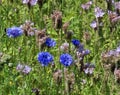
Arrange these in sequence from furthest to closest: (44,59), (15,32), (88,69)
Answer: (15,32), (88,69), (44,59)

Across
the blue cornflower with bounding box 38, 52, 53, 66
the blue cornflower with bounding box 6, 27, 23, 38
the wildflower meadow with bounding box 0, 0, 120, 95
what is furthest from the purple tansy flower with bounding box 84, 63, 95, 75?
the blue cornflower with bounding box 6, 27, 23, 38

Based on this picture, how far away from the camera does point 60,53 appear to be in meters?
3.31

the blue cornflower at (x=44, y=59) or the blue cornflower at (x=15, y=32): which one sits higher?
the blue cornflower at (x=15, y=32)

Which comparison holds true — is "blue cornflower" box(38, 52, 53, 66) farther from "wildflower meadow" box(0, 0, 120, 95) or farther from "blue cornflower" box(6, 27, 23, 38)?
"blue cornflower" box(6, 27, 23, 38)

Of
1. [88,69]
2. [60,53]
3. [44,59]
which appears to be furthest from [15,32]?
[88,69]

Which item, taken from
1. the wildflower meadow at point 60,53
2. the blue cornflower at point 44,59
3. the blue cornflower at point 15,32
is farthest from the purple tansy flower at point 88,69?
the blue cornflower at point 15,32

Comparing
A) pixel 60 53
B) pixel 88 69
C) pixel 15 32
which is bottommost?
pixel 88 69

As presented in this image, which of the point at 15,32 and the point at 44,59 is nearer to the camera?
the point at 44,59

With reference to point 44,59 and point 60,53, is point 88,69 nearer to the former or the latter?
point 60,53

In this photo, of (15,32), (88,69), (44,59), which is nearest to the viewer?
(44,59)

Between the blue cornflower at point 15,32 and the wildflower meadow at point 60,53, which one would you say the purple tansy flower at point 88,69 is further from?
the blue cornflower at point 15,32

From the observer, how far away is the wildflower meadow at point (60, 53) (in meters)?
2.92

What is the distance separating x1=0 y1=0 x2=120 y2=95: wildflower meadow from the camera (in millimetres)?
2922

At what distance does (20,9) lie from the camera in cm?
442
